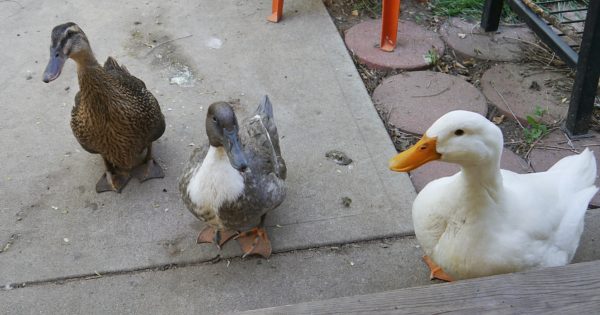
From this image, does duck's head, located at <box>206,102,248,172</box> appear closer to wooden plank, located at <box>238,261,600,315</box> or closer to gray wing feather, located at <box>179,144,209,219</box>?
gray wing feather, located at <box>179,144,209,219</box>

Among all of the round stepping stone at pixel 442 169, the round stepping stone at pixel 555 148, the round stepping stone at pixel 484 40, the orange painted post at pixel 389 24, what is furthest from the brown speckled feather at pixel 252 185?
the round stepping stone at pixel 484 40

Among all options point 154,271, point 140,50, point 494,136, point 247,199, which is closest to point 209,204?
point 247,199

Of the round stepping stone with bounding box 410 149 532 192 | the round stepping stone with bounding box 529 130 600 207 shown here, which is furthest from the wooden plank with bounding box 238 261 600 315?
the round stepping stone with bounding box 529 130 600 207

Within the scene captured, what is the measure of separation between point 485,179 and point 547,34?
5.98ft

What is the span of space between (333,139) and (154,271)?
4.19ft

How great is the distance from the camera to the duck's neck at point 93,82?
268 centimetres

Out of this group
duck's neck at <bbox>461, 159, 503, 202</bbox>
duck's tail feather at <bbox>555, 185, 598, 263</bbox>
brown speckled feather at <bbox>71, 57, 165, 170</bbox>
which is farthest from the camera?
brown speckled feather at <bbox>71, 57, 165, 170</bbox>

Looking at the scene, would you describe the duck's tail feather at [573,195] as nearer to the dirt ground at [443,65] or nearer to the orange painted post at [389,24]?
the dirt ground at [443,65]

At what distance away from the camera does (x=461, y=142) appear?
189 centimetres

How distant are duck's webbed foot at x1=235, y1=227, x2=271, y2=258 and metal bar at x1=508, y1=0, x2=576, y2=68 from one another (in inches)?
78.9

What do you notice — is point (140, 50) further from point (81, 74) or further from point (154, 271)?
point (154, 271)

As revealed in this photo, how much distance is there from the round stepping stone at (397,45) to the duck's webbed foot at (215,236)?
1751mm

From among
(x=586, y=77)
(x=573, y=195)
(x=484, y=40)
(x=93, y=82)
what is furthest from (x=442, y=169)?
(x=93, y=82)

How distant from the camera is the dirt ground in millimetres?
3303
